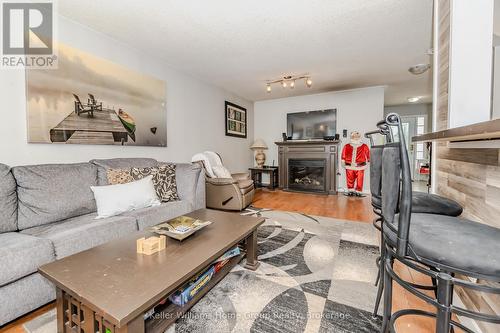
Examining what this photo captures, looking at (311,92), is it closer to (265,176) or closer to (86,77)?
(265,176)

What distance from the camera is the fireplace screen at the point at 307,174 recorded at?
4820 millimetres

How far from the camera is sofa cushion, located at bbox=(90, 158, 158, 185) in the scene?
211 cm

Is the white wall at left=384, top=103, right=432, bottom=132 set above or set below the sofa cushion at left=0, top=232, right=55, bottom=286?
above

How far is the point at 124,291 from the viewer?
876 millimetres

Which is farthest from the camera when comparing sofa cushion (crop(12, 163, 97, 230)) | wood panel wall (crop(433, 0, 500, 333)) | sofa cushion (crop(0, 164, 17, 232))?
sofa cushion (crop(12, 163, 97, 230))

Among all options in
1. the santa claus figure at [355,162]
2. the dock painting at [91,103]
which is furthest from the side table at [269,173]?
the dock painting at [91,103]

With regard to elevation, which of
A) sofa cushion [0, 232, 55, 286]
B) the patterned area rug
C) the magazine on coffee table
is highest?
the magazine on coffee table

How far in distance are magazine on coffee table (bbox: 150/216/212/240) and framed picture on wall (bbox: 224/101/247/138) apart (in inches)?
131

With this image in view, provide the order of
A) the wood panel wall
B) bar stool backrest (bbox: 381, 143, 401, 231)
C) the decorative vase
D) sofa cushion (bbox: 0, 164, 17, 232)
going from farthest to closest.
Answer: the decorative vase → sofa cushion (bbox: 0, 164, 17, 232) → the wood panel wall → bar stool backrest (bbox: 381, 143, 401, 231)

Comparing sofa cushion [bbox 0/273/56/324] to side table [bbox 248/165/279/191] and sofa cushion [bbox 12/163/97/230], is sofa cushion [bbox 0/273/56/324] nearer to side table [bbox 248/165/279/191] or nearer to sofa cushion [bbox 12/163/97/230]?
sofa cushion [bbox 12/163/97/230]

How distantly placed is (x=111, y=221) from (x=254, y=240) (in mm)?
1112

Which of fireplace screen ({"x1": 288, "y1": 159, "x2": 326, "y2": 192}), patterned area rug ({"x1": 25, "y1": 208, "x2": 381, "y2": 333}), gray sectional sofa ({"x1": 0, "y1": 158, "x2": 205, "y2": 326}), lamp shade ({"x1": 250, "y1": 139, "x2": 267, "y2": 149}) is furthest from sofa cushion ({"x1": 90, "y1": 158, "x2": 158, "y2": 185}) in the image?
fireplace screen ({"x1": 288, "y1": 159, "x2": 326, "y2": 192})

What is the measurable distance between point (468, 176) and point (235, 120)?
4227 millimetres

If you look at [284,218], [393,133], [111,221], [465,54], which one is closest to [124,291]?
[111,221]
